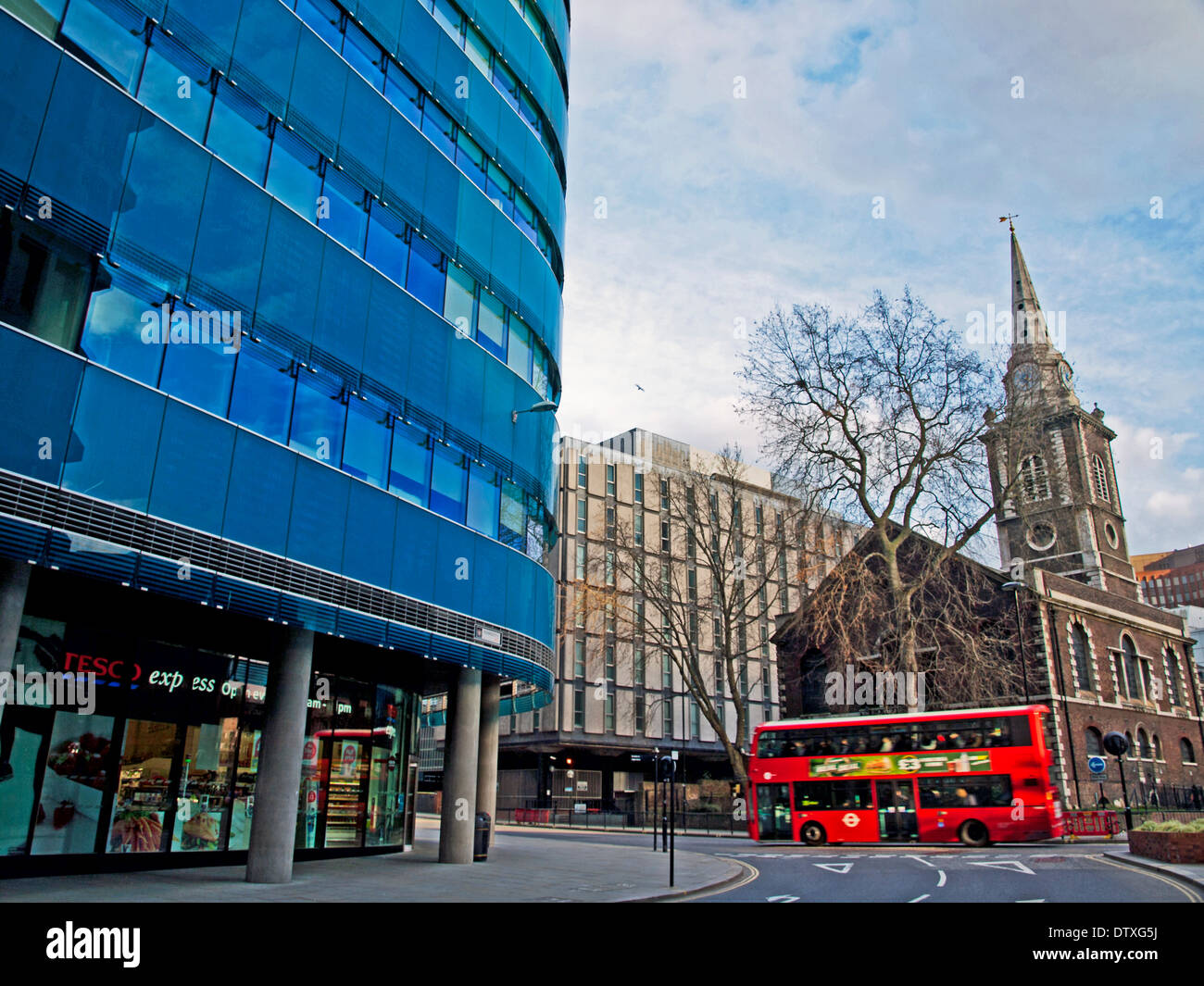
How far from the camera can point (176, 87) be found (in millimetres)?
13695

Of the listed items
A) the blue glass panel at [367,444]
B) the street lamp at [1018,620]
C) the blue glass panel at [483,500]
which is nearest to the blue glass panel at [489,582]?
the blue glass panel at [483,500]

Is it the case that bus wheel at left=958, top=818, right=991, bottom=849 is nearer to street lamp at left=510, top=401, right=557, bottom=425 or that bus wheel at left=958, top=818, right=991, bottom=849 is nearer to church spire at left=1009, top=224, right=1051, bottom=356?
street lamp at left=510, top=401, right=557, bottom=425

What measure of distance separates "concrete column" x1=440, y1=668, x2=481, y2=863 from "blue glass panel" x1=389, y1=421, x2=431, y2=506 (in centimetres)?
443

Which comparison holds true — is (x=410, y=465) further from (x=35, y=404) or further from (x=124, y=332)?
(x=35, y=404)

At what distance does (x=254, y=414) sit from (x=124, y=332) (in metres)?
2.43

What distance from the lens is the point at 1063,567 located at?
5978 centimetres

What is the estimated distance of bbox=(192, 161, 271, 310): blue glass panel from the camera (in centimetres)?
1362

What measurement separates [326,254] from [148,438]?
5.54 m

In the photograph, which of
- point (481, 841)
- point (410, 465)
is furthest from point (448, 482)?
point (481, 841)

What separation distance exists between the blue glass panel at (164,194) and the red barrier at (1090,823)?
115 feet

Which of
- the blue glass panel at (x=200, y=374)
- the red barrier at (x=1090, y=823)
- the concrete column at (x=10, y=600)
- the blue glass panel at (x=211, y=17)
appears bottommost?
the red barrier at (x=1090, y=823)

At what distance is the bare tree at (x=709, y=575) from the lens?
3566 cm

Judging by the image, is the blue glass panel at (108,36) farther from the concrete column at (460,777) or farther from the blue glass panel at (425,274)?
the concrete column at (460,777)

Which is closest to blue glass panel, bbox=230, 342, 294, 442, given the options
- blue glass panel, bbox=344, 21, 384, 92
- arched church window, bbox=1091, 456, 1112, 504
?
blue glass panel, bbox=344, 21, 384, 92
